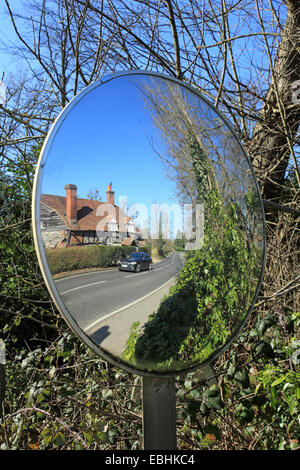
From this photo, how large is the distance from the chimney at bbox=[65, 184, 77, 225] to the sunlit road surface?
0.50 feet

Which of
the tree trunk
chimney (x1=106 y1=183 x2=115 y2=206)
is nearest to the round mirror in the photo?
chimney (x1=106 y1=183 x2=115 y2=206)

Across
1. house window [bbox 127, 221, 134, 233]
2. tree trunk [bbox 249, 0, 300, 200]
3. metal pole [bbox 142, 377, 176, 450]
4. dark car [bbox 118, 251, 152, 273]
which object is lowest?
metal pole [bbox 142, 377, 176, 450]

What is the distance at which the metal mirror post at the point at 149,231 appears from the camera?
0.88 metres

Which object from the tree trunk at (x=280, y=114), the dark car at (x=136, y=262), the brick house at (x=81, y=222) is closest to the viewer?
the brick house at (x=81, y=222)

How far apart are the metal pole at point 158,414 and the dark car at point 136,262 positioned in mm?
313

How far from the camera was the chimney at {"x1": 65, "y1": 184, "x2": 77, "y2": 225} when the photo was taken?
2.86 feet

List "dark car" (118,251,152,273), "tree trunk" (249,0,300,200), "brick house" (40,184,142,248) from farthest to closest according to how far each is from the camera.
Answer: "tree trunk" (249,0,300,200) → "dark car" (118,251,152,273) → "brick house" (40,184,142,248)

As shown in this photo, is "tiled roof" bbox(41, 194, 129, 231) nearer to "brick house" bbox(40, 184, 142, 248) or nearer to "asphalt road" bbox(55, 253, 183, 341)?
"brick house" bbox(40, 184, 142, 248)

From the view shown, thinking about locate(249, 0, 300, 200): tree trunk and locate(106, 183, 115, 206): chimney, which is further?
locate(249, 0, 300, 200): tree trunk

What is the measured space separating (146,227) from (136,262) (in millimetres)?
98

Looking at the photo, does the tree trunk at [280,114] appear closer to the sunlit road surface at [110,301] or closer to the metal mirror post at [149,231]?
the metal mirror post at [149,231]

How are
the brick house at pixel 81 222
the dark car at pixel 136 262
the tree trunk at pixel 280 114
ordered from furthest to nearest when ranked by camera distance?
1. the tree trunk at pixel 280 114
2. the dark car at pixel 136 262
3. the brick house at pixel 81 222

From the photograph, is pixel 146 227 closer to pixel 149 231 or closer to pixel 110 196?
pixel 149 231

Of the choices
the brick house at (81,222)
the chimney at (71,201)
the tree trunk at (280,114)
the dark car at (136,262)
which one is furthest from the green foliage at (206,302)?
the tree trunk at (280,114)
